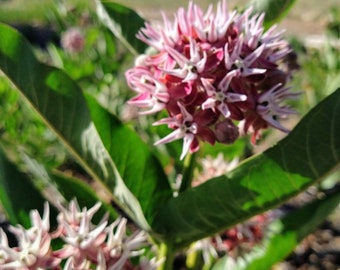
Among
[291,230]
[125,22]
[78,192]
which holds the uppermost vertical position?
[125,22]

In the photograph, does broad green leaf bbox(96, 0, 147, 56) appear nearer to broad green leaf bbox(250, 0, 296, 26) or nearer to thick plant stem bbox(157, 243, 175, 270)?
broad green leaf bbox(250, 0, 296, 26)

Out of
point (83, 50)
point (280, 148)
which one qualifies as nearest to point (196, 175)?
point (280, 148)

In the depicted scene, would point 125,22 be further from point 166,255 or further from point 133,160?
point 166,255

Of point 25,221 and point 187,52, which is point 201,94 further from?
point 25,221

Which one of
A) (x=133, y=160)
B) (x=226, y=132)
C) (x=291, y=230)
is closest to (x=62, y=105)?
(x=133, y=160)

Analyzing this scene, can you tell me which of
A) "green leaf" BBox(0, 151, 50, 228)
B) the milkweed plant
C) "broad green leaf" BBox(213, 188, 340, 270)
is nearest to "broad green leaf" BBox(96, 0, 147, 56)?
the milkweed plant

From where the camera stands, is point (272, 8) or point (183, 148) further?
point (272, 8)
